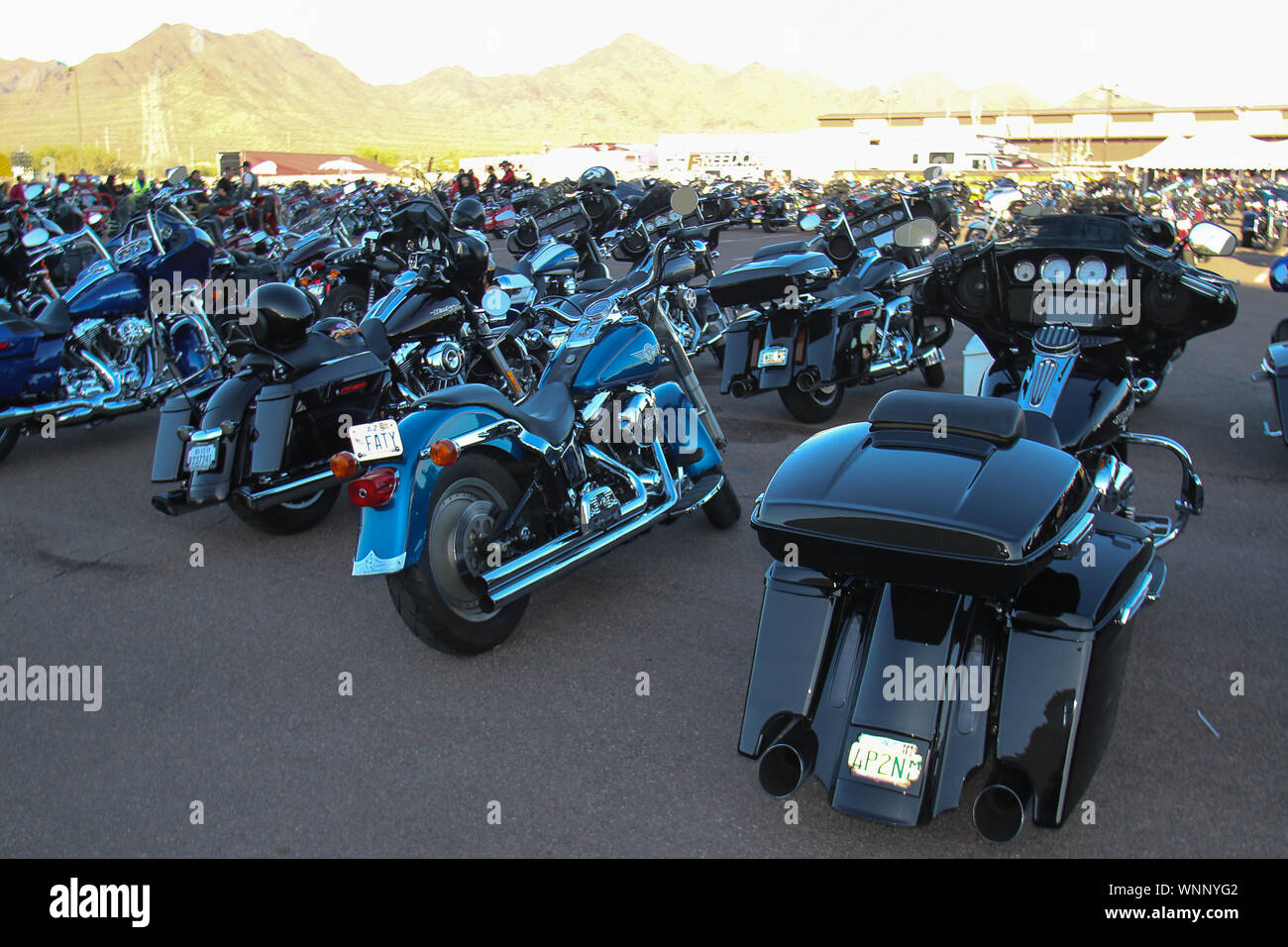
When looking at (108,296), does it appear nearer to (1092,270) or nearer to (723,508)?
(723,508)

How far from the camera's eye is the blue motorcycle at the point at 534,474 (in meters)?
3.52

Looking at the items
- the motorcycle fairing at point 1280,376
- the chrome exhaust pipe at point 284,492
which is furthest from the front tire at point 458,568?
the motorcycle fairing at point 1280,376

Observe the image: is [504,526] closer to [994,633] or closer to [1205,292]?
[994,633]

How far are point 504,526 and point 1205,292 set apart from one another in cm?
302

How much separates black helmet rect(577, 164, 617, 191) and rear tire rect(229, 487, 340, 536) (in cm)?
640

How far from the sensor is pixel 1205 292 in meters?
4.11

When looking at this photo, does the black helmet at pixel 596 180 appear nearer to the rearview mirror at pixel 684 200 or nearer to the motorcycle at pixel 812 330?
the motorcycle at pixel 812 330

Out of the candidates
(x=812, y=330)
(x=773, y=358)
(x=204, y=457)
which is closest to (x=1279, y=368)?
(x=812, y=330)

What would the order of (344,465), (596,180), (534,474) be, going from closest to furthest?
(344,465) → (534,474) → (596,180)

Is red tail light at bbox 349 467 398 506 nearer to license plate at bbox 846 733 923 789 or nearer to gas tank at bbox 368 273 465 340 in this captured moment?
license plate at bbox 846 733 923 789

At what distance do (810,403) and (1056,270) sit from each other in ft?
10.2

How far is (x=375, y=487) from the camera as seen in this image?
343 cm

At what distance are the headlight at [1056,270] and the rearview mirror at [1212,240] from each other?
2.04ft

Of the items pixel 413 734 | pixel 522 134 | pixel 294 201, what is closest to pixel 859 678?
pixel 413 734
